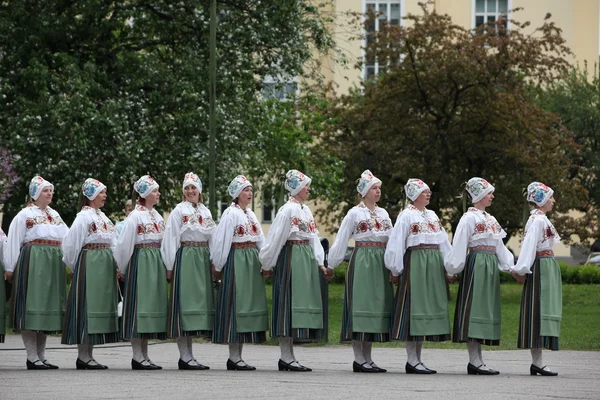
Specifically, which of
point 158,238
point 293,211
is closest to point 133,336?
point 158,238

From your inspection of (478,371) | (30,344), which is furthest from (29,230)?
(478,371)

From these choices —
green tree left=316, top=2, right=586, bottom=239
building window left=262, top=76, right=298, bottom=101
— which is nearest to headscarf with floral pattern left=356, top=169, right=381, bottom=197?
Result: building window left=262, top=76, right=298, bottom=101

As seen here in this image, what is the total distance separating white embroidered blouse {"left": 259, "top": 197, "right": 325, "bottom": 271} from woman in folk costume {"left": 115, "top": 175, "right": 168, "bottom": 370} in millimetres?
1104

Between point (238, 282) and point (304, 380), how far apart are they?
1.95m

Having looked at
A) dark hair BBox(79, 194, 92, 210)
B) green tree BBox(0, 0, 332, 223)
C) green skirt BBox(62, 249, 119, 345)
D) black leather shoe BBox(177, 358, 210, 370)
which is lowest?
black leather shoe BBox(177, 358, 210, 370)

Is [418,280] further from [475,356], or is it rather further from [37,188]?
[37,188]

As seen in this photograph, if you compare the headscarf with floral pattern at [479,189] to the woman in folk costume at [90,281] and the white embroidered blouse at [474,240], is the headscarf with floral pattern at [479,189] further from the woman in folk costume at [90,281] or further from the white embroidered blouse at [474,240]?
the woman in folk costume at [90,281]

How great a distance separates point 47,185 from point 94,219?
71 centimetres

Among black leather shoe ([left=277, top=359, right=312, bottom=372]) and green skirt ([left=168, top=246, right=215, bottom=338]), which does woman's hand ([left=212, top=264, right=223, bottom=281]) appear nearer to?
green skirt ([left=168, top=246, right=215, bottom=338])

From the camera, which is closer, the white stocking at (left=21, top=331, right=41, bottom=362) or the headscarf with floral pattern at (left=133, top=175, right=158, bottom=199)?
the headscarf with floral pattern at (left=133, top=175, right=158, bottom=199)

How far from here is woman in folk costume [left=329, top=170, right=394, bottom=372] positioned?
14.3m

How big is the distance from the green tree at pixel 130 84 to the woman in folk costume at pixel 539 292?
13.0 m

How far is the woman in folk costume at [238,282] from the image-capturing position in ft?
47.6

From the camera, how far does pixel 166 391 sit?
11664 millimetres
